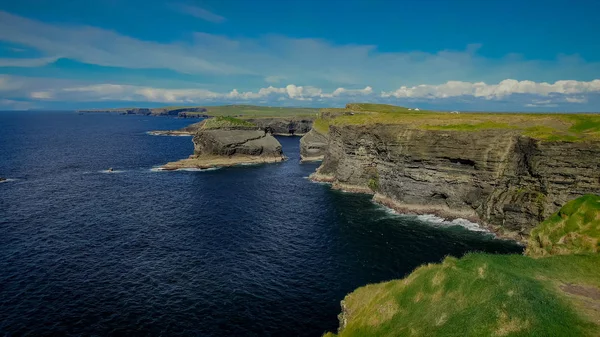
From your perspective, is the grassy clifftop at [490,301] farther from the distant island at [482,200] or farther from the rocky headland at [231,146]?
the rocky headland at [231,146]

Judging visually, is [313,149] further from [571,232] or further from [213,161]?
[571,232]

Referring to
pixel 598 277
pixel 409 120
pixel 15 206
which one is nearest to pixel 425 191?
pixel 409 120

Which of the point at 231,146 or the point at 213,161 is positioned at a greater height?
the point at 231,146

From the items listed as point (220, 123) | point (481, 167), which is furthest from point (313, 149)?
point (481, 167)

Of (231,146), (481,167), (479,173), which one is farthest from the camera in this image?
(231,146)

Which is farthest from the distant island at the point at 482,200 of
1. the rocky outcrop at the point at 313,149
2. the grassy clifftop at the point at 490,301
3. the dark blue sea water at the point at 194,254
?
the rocky outcrop at the point at 313,149

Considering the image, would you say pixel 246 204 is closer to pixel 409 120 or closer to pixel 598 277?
pixel 409 120

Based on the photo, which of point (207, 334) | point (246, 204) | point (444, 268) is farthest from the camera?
point (246, 204)
